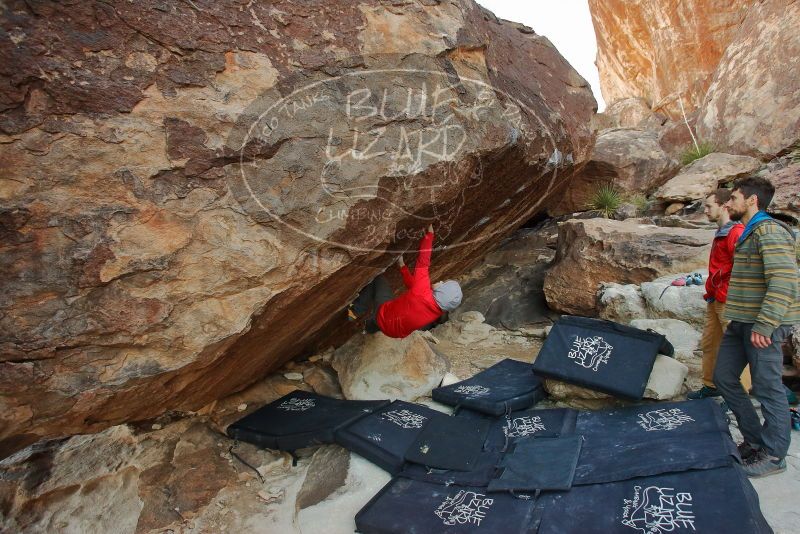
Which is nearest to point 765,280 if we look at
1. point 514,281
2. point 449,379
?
point 449,379

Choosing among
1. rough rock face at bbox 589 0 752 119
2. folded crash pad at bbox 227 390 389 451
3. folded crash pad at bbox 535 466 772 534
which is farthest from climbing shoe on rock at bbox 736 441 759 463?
rough rock face at bbox 589 0 752 119

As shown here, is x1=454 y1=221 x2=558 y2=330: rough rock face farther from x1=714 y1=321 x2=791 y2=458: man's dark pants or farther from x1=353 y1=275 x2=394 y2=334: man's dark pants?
x1=714 y1=321 x2=791 y2=458: man's dark pants

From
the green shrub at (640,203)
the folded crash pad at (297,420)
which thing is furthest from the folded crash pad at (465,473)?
the green shrub at (640,203)

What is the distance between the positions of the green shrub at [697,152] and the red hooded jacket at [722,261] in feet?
17.7

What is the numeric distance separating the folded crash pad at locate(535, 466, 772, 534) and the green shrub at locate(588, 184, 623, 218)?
16.3 ft

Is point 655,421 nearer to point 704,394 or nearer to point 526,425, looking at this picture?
point 704,394

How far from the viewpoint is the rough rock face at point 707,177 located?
6235mm

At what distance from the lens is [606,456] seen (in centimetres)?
239

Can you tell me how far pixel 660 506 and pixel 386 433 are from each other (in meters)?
1.41

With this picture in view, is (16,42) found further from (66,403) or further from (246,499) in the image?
(246,499)

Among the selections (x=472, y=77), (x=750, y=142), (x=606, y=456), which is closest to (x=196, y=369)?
(x=606, y=456)

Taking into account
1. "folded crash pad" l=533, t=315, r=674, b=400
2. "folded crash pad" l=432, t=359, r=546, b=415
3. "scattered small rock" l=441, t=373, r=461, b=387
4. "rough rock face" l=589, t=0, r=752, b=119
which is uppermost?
"rough rock face" l=589, t=0, r=752, b=119

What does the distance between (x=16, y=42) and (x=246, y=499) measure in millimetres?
2267

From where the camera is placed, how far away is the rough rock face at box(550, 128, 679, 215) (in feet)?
22.7
